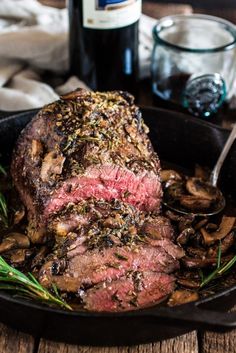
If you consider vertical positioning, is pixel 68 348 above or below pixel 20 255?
below

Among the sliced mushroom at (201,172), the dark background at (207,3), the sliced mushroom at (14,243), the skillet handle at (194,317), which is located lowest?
the dark background at (207,3)

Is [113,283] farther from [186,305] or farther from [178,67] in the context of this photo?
[178,67]

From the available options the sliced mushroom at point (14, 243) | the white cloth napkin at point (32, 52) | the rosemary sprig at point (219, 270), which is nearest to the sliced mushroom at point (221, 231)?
the rosemary sprig at point (219, 270)

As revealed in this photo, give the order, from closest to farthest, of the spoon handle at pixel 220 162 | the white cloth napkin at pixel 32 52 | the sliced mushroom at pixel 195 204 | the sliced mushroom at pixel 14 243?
1. the sliced mushroom at pixel 14 243
2. the sliced mushroom at pixel 195 204
3. the spoon handle at pixel 220 162
4. the white cloth napkin at pixel 32 52

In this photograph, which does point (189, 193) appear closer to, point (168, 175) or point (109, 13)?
point (168, 175)

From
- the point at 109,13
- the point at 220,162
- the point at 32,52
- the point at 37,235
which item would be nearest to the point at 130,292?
the point at 37,235

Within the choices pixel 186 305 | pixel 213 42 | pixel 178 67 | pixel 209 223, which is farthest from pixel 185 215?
pixel 213 42

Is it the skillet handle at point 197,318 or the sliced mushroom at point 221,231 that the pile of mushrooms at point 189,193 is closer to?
the sliced mushroom at point 221,231
